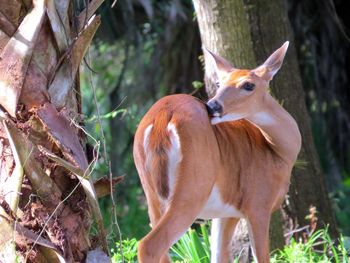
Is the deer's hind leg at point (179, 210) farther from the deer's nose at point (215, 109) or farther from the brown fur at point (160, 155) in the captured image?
the deer's nose at point (215, 109)

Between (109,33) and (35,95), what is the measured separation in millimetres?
6702

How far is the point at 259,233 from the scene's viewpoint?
17.3ft

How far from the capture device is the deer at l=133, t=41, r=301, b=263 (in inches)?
185

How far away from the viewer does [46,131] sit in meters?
4.11

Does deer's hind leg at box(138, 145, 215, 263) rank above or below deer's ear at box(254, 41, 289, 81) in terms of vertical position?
below

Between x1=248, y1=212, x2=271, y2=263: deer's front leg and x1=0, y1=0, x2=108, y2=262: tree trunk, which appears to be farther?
x1=248, y1=212, x2=271, y2=263: deer's front leg

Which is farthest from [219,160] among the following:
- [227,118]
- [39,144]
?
[39,144]

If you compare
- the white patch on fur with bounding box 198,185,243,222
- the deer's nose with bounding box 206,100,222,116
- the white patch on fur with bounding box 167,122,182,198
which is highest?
the deer's nose with bounding box 206,100,222,116

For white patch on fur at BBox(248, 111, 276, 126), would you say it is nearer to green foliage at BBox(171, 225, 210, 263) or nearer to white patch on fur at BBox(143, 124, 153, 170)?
white patch on fur at BBox(143, 124, 153, 170)

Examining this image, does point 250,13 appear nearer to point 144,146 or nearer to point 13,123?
point 144,146

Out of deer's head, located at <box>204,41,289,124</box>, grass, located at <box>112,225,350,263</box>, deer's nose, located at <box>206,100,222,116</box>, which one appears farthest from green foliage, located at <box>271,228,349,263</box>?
deer's nose, located at <box>206,100,222,116</box>

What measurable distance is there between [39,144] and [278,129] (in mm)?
1895

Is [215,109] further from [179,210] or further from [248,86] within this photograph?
[179,210]

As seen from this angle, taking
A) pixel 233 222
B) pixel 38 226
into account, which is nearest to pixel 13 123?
pixel 38 226
